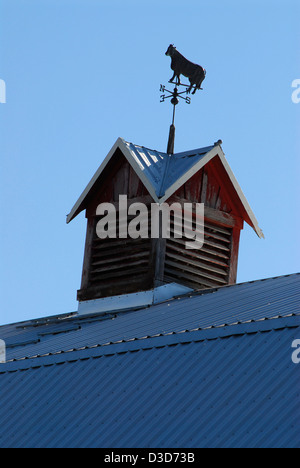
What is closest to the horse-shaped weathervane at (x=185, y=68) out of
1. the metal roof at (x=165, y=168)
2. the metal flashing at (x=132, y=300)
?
the metal roof at (x=165, y=168)

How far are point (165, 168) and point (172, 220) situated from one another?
151 cm

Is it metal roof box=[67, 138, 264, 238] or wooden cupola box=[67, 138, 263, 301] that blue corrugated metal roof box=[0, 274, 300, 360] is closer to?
wooden cupola box=[67, 138, 263, 301]

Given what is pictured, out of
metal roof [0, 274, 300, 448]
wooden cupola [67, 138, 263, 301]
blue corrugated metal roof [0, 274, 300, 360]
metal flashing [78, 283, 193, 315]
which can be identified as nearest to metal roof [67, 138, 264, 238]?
wooden cupola [67, 138, 263, 301]

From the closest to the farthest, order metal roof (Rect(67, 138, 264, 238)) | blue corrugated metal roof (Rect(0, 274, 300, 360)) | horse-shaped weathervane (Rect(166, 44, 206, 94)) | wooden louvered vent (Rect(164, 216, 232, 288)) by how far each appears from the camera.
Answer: blue corrugated metal roof (Rect(0, 274, 300, 360)) → metal roof (Rect(67, 138, 264, 238)) → wooden louvered vent (Rect(164, 216, 232, 288)) → horse-shaped weathervane (Rect(166, 44, 206, 94))

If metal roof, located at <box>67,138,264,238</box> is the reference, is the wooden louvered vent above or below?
below

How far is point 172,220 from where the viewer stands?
28.2 meters

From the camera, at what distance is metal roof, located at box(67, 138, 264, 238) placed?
27984 millimetres

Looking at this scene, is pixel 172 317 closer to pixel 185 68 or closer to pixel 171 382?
pixel 171 382

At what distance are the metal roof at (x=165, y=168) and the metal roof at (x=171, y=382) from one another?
5.13 meters

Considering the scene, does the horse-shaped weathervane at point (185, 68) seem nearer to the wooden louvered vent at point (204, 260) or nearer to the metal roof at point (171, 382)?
the wooden louvered vent at point (204, 260)

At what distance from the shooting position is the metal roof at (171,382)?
54.1 ft

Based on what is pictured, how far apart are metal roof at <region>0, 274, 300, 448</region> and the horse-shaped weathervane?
340 inches
